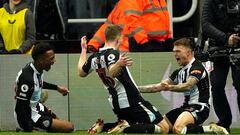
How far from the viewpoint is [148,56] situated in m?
13.3

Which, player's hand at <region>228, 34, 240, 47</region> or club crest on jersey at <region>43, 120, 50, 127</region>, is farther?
club crest on jersey at <region>43, 120, 50, 127</region>

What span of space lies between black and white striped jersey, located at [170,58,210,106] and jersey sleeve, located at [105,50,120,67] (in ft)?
3.46

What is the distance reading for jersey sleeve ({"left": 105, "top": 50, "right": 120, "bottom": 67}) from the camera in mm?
11305

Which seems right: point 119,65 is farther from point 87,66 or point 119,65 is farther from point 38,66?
point 38,66

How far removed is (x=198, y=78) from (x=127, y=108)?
1000 millimetres

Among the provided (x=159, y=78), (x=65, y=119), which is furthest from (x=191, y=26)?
(x=65, y=119)

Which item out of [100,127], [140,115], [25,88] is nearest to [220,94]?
[140,115]

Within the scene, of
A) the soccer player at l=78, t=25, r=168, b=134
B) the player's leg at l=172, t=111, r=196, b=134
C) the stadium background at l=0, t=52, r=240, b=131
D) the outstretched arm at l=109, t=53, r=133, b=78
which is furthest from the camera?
the stadium background at l=0, t=52, r=240, b=131

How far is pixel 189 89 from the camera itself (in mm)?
11680

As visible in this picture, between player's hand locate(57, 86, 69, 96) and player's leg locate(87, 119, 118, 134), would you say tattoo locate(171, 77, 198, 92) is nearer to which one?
player's leg locate(87, 119, 118, 134)

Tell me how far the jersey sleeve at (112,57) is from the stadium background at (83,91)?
197 cm

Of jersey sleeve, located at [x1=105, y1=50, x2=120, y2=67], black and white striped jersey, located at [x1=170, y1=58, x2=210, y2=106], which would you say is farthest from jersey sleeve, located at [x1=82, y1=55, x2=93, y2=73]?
black and white striped jersey, located at [x1=170, y1=58, x2=210, y2=106]

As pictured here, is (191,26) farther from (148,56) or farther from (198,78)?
(198,78)

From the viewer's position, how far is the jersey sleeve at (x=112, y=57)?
11305mm
